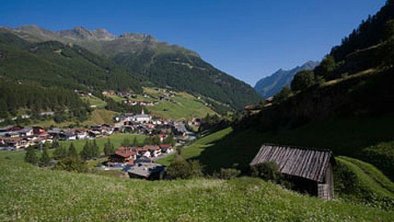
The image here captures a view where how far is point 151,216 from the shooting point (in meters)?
17.1

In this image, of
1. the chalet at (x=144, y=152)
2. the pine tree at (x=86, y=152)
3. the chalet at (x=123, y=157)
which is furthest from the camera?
the chalet at (x=144, y=152)

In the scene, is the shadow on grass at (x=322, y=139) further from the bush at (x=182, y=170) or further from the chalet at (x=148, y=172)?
the chalet at (x=148, y=172)

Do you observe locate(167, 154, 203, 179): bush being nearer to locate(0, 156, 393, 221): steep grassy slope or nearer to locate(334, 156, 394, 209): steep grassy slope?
locate(334, 156, 394, 209): steep grassy slope

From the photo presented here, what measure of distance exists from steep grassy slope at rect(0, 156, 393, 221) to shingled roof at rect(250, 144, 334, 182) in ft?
36.6

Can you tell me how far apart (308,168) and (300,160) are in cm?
175

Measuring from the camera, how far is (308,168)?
35.0 meters

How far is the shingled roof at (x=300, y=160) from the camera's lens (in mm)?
34300

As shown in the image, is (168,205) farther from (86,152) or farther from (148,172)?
(86,152)

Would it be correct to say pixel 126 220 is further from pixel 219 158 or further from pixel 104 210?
pixel 219 158

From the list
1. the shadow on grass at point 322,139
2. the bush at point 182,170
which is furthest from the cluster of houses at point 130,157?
the bush at point 182,170

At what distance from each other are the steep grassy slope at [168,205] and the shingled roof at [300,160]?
11171 mm

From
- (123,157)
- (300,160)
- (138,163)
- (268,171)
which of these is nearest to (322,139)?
(300,160)

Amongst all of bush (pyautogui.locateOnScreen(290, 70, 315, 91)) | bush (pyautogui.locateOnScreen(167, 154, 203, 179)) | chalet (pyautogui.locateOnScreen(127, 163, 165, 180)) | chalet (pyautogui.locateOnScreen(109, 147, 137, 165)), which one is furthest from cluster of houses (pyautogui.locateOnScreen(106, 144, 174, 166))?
bush (pyautogui.locateOnScreen(167, 154, 203, 179))

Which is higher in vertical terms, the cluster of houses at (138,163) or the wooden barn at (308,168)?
the wooden barn at (308,168)
